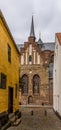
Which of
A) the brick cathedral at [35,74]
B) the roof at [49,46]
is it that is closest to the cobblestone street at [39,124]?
the brick cathedral at [35,74]

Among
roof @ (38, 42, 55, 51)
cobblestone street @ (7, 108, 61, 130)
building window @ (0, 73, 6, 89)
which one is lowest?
cobblestone street @ (7, 108, 61, 130)

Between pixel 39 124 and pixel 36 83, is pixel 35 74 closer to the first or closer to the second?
pixel 36 83

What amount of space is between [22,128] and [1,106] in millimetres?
2858

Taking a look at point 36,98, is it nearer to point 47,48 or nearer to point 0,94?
point 47,48

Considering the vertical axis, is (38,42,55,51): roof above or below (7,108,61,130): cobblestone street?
above

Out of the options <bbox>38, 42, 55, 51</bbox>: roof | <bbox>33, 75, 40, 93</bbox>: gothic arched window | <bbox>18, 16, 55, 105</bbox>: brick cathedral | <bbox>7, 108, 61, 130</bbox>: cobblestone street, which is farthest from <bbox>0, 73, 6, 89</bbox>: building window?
<bbox>38, 42, 55, 51</bbox>: roof

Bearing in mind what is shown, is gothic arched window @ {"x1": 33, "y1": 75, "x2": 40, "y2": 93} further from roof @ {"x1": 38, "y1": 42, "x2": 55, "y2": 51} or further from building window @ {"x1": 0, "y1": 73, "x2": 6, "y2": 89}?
building window @ {"x1": 0, "y1": 73, "x2": 6, "y2": 89}

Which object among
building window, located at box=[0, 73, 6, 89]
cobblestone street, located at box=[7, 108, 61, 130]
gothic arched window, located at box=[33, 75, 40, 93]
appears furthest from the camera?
gothic arched window, located at box=[33, 75, 40, 93]

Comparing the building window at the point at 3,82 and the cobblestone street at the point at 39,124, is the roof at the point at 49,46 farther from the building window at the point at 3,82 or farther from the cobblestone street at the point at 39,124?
the building window at the point at 3,82

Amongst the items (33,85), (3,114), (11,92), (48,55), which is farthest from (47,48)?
(3,114)

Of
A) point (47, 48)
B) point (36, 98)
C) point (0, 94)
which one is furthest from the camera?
point (47, 48)

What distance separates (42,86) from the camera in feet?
189

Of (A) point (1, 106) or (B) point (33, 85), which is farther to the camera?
(B) point (33, 85)

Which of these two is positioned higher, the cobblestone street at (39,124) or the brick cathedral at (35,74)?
the brick cathedral at (35,74)
